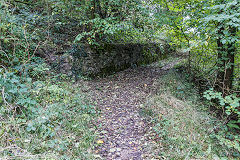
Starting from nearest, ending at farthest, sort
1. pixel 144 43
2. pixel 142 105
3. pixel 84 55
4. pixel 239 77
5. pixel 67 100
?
pixel 67 100
pixel 142 105
pixel 239 77
pixel 84 55
pixel 144 43

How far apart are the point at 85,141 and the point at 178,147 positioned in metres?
1.89

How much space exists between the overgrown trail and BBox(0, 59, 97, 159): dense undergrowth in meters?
0.39

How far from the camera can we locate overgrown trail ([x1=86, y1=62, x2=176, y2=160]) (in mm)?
2854

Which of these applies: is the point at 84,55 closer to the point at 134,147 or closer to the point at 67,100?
the point at 67,100

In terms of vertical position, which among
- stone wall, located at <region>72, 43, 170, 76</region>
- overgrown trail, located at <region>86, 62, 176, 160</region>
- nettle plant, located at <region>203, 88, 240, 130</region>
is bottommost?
overgrown trail, located at <region>86, 62, 176, 160</region>

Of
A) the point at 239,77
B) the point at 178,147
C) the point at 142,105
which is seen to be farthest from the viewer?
the point at 239,77

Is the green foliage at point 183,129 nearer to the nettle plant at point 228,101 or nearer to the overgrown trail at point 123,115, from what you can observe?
the overgrown trail at point 123,115

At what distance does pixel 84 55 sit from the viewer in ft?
19.7

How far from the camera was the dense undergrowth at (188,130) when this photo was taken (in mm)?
2713

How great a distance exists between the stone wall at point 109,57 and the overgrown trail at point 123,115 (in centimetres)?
60

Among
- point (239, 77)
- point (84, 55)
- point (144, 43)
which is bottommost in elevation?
point (239, 77)

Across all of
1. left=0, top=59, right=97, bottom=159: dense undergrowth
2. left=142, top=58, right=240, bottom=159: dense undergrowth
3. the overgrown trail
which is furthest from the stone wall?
left=142, top=58, right=240, bottom=159: dense undergrowth

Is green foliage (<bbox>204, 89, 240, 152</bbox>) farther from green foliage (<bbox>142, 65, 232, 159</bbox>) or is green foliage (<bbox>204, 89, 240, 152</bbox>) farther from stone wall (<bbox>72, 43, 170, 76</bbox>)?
stone wall (<bbox>72, 43, 170, 76</bbox>)

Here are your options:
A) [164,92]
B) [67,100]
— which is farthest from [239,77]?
[67,100]
